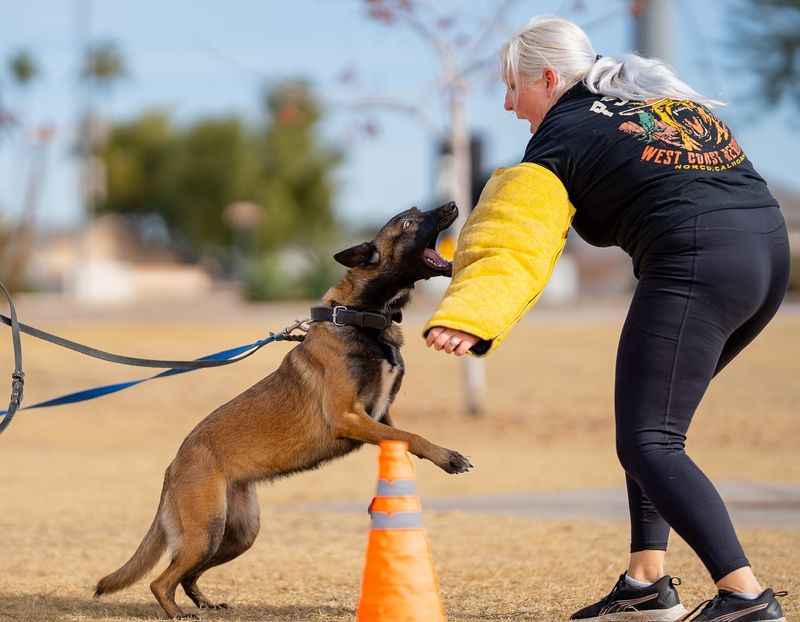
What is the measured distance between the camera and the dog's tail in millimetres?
5430

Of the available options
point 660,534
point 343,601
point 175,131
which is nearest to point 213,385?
point 343,601

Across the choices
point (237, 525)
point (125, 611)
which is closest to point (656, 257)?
point (237, 525)

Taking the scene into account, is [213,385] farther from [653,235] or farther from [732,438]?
[653,235]

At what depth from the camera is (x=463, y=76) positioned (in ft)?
48.2

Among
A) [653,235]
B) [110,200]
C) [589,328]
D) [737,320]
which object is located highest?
[110,200]

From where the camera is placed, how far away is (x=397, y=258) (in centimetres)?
571

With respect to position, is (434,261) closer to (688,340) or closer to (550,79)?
(550,79)

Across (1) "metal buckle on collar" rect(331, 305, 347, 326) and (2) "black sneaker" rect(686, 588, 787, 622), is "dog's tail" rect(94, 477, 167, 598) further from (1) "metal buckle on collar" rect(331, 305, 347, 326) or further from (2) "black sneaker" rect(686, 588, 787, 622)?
(2) "black sneaker" rect(686, 588, 787, 622)

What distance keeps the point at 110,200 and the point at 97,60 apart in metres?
10.5

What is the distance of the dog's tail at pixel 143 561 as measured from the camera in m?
5.43

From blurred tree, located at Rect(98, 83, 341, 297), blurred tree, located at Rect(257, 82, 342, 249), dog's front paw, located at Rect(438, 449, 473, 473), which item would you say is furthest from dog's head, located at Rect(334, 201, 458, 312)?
blurred tree, located at Rect(257, 82, 342, 249)

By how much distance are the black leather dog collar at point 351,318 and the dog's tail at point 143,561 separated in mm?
1029

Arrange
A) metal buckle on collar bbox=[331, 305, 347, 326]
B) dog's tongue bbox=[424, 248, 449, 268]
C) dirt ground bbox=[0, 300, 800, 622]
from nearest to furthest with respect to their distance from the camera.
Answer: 1. metal buckle on collar bbox=[331, 305, 347, 326]
2. dog's tongue bbox=[424, 248, 449, 268]
3. dirt ground bbox=[0, 300, 800, 622]

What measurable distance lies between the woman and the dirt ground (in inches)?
45.9
